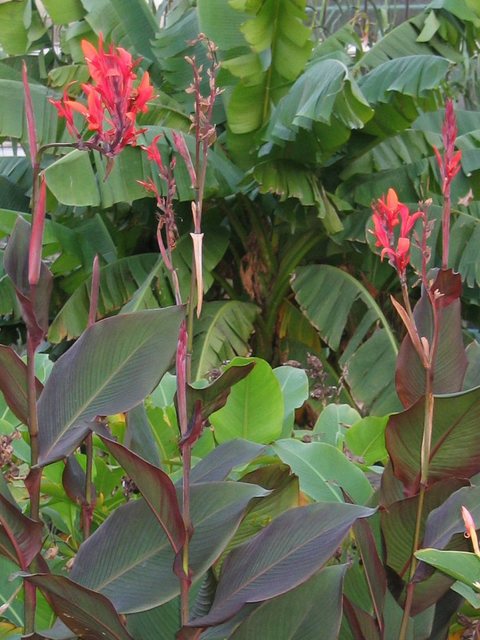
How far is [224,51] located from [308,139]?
62 centimetres

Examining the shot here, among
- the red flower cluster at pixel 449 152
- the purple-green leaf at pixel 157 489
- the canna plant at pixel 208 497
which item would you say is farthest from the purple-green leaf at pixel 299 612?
the red flower cluster at pixel 449 152

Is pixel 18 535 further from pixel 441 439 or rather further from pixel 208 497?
pixel 441 439

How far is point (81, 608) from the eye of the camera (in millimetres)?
807

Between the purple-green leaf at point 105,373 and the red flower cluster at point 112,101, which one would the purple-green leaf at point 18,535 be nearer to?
the purple-green leaf at point 105,373

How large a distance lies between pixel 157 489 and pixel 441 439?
316 mm

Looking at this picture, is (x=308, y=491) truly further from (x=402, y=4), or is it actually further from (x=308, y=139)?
(x=402, y=4)

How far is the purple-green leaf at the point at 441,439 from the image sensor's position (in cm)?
90

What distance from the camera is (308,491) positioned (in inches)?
43.0

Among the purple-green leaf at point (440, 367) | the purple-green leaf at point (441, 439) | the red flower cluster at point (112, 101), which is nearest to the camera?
the red flower cluster at point (112, 101)

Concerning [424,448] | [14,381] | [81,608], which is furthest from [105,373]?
[424,448]

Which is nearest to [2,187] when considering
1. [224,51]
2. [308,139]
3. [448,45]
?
[224,51]

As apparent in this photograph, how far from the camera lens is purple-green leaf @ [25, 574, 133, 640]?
79 cm

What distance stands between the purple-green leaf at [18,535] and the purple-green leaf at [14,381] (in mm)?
101

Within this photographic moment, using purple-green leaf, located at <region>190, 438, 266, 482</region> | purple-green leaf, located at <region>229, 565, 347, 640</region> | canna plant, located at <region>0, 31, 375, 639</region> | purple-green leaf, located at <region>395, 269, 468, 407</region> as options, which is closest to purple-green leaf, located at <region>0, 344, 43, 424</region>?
canna plant, located at <region>0, 31, 375, 639</region>
